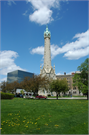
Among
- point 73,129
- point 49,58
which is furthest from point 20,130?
point 49,58

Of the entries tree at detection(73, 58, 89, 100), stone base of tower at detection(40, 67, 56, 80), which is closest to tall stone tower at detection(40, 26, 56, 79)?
stone base of tower at detection(40, 67, 56, 80)

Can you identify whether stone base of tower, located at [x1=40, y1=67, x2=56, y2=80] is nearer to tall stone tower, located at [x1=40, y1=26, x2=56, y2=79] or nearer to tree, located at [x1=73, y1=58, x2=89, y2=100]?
tall stone tower, located at [x1=40, y1=26, x2=56, y2=79]

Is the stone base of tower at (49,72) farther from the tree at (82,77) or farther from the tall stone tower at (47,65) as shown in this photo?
the tree at (82,77)

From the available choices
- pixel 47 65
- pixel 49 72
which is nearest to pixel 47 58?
pixel 47 65

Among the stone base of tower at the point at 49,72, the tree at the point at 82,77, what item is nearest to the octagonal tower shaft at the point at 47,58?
the stone base of tower at the point at 49,72

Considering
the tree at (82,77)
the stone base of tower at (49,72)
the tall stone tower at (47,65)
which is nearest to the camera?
the tree at (82,77)

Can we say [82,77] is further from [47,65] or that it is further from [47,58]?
[47,58]

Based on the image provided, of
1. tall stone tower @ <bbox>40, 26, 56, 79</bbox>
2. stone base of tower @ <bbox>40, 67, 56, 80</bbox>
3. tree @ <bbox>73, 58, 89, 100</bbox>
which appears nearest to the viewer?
tree @ <bbox>73, 58, 89, 100</bbox>

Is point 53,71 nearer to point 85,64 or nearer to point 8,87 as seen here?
point 8,87

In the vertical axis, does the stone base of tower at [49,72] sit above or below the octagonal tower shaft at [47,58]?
below

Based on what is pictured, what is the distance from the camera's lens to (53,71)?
3081 inches

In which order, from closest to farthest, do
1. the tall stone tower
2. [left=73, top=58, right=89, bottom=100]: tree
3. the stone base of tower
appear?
[left=73, top=58, right=89, bottom=100]: tree
the stone base of tower
the tall stone tower

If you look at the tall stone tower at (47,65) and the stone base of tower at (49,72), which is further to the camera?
the tall stone tower at (47,65)

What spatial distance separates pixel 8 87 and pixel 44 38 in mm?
40713
